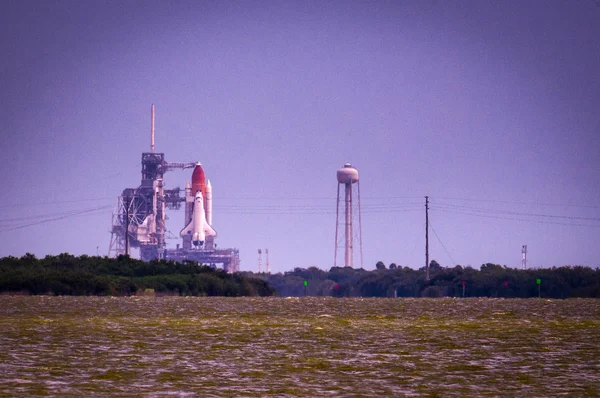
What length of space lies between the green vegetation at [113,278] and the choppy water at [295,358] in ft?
142

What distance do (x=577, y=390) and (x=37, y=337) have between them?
17093 mm

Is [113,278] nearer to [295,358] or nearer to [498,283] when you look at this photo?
[498,283]

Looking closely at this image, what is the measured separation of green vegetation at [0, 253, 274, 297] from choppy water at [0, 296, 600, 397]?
43.4 meters

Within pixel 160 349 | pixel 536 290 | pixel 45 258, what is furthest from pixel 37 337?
pixel 536 290

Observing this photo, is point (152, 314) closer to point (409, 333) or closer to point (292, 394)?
point (409, 333)

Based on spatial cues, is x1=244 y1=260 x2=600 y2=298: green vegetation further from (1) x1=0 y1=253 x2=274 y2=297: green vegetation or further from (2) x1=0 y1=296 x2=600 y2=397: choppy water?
(2) x1=0 y1=296 x2=600 y2=397: choppy water

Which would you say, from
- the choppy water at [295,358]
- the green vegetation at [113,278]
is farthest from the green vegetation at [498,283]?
the choppy water at [295,358]

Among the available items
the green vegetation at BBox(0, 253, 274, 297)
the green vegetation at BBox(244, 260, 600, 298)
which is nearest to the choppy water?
the green vegetation at BBox(0, 253, 274, 297)

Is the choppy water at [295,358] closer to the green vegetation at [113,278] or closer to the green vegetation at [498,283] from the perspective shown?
the green vegetation at [113,278]

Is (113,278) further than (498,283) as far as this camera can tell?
No

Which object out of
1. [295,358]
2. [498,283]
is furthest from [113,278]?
[295,358]

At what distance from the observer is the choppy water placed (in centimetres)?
1939

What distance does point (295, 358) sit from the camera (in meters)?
25.0

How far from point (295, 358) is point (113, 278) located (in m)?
69.3
